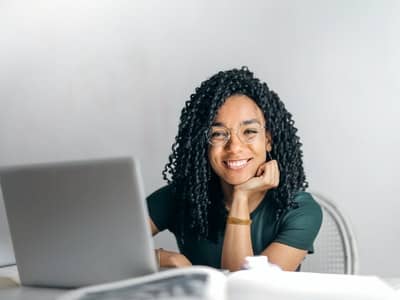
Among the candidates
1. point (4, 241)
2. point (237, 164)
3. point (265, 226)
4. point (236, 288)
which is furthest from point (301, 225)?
point (4, 241)

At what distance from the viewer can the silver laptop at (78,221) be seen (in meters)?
0.92

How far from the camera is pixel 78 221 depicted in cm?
96

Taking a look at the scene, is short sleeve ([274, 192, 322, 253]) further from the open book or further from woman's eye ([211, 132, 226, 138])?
the open book

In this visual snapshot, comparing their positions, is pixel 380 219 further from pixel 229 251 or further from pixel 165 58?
pixel 165 58

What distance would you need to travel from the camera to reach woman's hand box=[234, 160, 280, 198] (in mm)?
1557

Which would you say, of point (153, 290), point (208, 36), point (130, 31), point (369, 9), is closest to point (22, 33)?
point (130, 31)

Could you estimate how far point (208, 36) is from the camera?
6.77 feet

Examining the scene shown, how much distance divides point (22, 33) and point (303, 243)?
142 centimetres

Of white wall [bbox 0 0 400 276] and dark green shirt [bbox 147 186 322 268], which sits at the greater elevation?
white wall [bbox 0 0 400 276]

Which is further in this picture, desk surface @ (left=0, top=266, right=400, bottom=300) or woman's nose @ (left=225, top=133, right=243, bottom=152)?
woman's nose @ (left=225, top=133, right=243, bottom=152)

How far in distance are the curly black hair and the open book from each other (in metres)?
0.87

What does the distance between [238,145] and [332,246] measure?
1.41 feet

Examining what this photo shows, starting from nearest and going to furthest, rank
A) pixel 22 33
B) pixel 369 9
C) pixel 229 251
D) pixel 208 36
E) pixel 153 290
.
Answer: pixel 153 290
pixel 229 251
pixel 369 9
pixel 208 36
pixel 22 33

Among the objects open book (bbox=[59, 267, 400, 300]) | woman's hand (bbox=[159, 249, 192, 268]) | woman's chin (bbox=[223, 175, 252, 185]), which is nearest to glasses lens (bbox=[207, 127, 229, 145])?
woman's chin (bbox=[223, 175, 252, 185])
